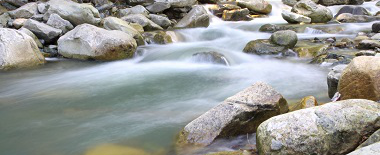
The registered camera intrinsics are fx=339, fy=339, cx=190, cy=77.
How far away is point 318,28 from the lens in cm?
1335

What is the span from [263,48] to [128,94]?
4.89 m

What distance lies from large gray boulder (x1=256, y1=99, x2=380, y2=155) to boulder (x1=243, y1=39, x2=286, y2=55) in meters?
6.63

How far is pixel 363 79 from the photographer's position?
14.9 feet

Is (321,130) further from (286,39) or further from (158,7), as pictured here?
(158,7)

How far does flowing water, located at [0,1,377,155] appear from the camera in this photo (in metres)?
4.75

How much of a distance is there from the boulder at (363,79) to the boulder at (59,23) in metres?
9.72

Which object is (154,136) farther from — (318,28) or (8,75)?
(318,28)

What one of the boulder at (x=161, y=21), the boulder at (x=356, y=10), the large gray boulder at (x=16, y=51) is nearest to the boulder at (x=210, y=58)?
the large gray boulder at (x=16, y=51)

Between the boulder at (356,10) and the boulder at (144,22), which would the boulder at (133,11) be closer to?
the boulder at (144,22)

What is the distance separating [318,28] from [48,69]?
392 inches

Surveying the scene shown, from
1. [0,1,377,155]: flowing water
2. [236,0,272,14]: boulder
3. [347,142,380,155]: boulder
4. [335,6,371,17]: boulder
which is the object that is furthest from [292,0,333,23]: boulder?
[347,142,380,155]: boulder

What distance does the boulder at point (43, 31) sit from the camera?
11086 millimetres

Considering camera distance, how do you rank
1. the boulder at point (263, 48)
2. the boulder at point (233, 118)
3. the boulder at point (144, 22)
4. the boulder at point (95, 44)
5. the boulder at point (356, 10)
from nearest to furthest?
the boulder at point (233, 118), the boulder at point (95, 44), the boulder at point (263, 48), the boulder at point (144, 22), the boulder at point (356, 10)

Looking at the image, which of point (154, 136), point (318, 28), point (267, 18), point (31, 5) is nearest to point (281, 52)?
point (318, 28)
